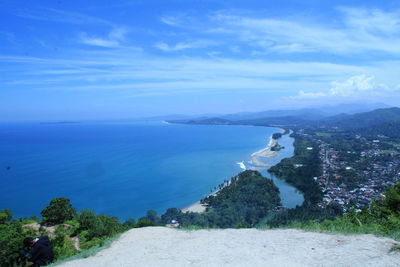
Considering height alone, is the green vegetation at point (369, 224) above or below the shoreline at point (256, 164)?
above

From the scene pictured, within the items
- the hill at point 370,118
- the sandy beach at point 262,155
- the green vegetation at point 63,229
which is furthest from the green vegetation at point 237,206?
the hill at point 370,118

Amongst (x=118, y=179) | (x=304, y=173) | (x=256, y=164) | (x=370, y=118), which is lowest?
(x=118, y=179)

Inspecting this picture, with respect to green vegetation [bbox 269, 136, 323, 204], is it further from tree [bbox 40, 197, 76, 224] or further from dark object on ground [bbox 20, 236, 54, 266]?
dark object on ground [bbox 20, 236, 54, 266]

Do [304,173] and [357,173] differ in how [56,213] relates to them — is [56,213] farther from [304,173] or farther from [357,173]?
[357,173]

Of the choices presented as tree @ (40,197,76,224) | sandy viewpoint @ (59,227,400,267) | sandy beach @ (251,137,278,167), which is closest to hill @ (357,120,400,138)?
sandy beach @ (251,137,278,167)

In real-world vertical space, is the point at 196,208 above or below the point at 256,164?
below

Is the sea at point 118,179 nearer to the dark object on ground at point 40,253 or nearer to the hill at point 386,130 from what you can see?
the dark object on ground at point 40,253

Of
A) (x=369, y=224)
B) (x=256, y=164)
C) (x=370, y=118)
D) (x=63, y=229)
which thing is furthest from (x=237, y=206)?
(x=370, y=118)

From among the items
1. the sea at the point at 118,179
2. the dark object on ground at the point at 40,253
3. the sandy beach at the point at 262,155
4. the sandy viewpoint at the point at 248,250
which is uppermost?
the sandy viewpoint at the point at 248,250

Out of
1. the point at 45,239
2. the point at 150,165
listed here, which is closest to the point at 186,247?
the point at 45,239

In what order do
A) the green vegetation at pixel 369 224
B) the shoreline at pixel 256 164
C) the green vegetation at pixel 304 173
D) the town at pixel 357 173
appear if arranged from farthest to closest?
the green vegetation at pixel 304 173 < the town at pixel 357 173 < the shoreline at pixel 256 164 < the green vegetation at pixel 369 224
